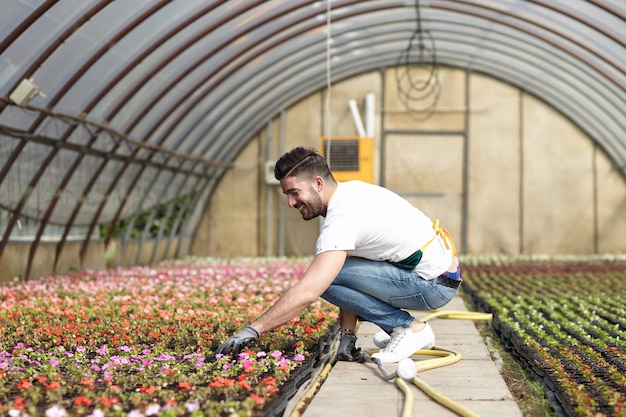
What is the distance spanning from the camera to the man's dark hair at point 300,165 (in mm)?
4312

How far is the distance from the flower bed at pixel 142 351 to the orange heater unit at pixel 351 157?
6.78 meters

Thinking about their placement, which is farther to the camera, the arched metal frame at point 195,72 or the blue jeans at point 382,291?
the arched metal frame at point 195,72

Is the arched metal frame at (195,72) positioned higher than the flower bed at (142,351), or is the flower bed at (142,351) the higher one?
the arched metal frame at (195,72)

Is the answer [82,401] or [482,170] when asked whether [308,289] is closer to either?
[82,401]

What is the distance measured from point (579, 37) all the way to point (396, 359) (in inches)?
350

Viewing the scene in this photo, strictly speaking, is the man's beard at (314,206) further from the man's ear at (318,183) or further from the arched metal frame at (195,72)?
the arched metal frame at (195,72)

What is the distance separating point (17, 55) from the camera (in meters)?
8.11

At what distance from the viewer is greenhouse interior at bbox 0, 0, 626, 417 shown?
512 cm

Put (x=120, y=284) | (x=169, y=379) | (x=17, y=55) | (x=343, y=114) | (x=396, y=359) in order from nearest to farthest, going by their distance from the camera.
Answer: (x=169, y=379) < (x=396, y=359) < (x=17, y=55) < (x=120, y=284) < (x=343, y=114)

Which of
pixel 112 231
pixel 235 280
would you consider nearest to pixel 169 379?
pixel 235 280

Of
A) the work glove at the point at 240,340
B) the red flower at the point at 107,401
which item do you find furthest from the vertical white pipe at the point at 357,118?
the red flower at the point at 107,401

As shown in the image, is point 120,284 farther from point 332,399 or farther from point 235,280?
point 332,399

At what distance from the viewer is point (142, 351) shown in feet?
15.5

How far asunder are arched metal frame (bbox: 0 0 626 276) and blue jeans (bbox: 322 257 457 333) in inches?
163
